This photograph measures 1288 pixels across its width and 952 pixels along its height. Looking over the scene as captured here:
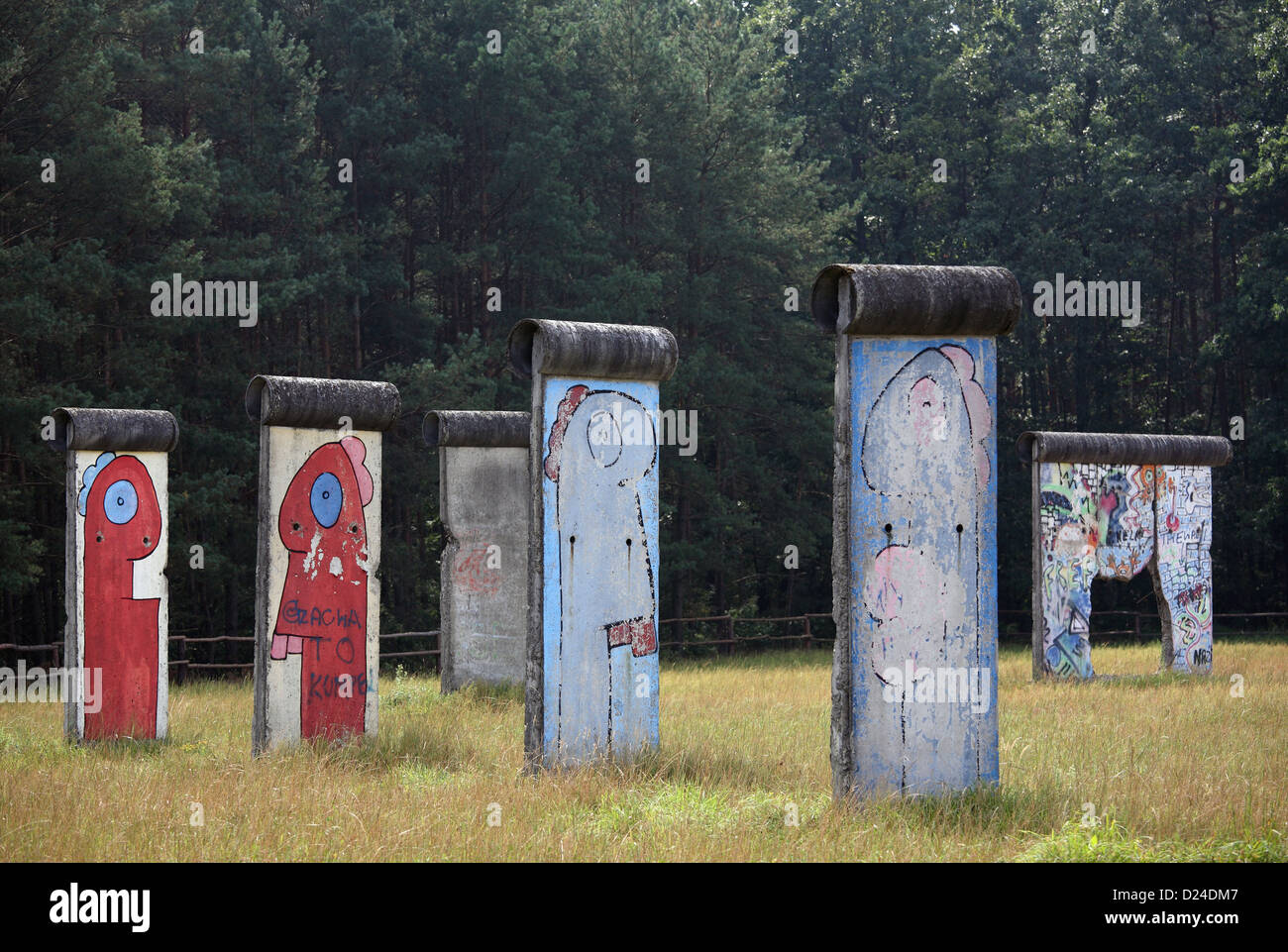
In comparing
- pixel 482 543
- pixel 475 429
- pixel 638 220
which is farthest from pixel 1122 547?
pixel 638 220

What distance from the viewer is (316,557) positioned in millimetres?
10695

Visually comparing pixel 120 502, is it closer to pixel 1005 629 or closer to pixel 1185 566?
pixel 1185 566

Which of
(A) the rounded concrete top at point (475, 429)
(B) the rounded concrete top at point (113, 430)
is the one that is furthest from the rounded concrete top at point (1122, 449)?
(B) the rounded concrete top at point (113, 430)

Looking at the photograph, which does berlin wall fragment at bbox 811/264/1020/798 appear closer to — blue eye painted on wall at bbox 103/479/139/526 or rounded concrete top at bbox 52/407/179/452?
rounded concrete top at bbox 52/407/179/452

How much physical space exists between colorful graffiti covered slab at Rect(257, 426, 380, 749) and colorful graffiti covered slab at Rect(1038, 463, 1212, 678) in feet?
30.8

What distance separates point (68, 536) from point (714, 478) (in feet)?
56.9

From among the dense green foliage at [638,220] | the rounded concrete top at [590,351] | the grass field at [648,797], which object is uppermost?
the dense green foliage at [638,220]

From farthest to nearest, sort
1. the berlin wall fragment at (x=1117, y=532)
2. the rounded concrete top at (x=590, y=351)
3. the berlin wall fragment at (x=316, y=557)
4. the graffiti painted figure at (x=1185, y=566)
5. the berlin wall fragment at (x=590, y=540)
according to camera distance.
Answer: the graffiti painted figure at (x=1185, y=566) < the berlin wall fragment at (x=1117, y=532) < the berlin wall fragment at (x=316, y=557) < the rounded concrete top at (x=590, y=351) < the berlin wall fragment at (x=590, y=540)

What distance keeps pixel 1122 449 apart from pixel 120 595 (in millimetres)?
12217

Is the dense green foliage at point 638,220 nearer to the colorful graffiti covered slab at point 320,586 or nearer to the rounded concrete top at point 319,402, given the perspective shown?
the rounded concrete top at point 319,402

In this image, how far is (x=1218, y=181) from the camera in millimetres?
33156

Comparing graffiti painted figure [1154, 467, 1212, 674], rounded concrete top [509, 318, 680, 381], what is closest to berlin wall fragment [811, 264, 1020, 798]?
rounded concrete top [509, 318, 680, 381]

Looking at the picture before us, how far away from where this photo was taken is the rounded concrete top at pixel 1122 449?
17.2 metres

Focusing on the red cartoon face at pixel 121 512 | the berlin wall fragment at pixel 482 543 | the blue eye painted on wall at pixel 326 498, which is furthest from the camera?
the berlin wall fragment at pixel 482 543
